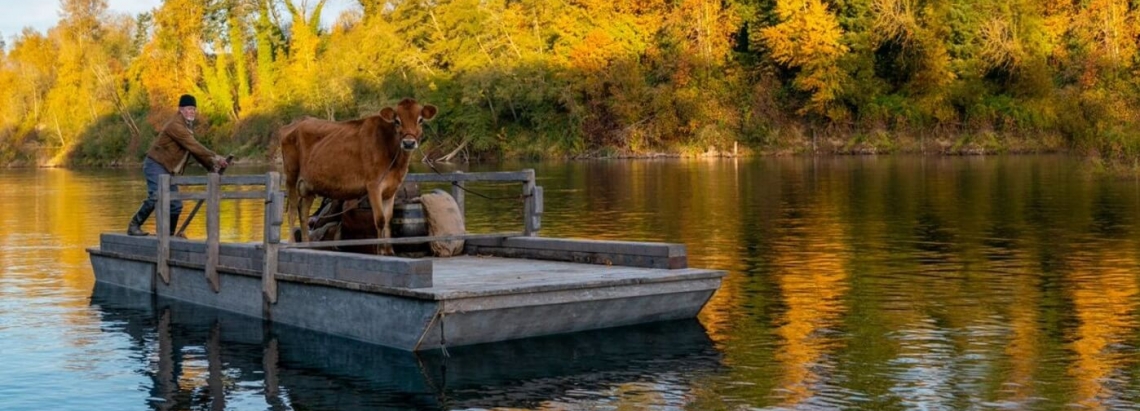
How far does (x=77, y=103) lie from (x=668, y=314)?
112 m

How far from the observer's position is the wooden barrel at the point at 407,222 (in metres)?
18.3

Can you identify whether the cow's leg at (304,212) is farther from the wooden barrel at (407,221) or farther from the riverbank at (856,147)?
the riverbank at (856,147)

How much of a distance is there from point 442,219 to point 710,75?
69.9 metres

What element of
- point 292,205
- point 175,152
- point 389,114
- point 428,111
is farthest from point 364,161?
point 175,152

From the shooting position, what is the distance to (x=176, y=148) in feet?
63.8

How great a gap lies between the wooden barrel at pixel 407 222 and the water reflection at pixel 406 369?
249 cm

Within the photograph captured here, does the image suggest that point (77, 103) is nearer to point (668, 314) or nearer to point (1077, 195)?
point (1077, 195)

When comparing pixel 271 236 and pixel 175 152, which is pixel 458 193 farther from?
pixel 271 236

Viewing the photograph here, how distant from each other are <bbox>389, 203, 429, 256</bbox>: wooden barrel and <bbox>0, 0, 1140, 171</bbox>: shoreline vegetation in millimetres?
56189

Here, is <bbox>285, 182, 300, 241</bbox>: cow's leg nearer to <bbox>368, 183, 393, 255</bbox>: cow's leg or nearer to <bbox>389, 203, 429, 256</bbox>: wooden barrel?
<bbox>389, 203, 429, 256</bbox>: wooden barrel

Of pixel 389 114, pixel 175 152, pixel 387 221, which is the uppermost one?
Result: pixel 389 114

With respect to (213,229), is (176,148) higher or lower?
higher

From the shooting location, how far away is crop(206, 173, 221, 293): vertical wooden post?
17.5 m

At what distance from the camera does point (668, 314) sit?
15.8 meters
